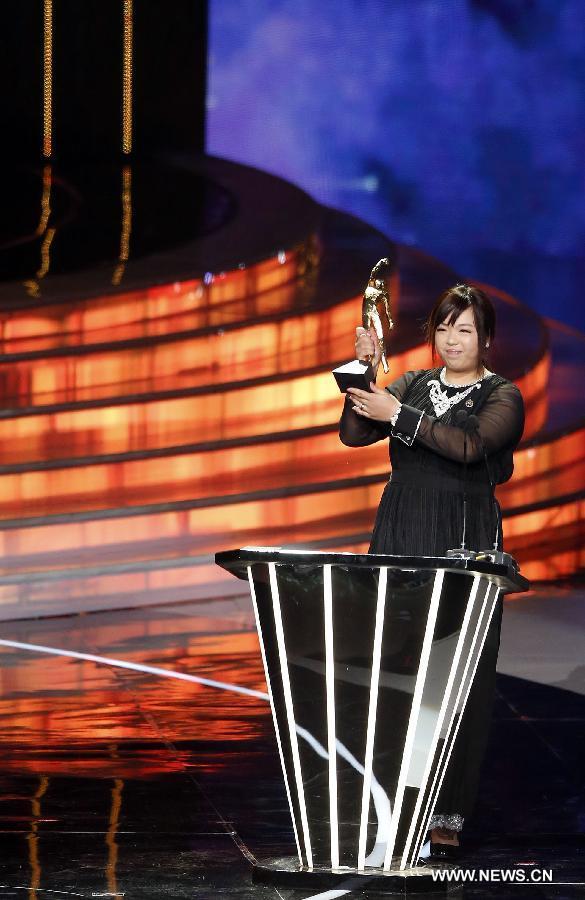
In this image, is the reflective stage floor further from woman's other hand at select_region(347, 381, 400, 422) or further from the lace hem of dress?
woman's other hand at select_region(347, 381, 400, 422)

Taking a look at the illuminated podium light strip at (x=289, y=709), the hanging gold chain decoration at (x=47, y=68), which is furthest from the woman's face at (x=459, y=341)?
the hanging gold chain decoration at (x=47, y=68)

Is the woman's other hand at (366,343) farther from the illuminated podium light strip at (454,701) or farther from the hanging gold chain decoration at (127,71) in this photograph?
the hanging gold chain decoration at (127,71)

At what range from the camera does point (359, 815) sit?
8.48ft

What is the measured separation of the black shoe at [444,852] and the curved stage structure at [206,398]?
318 cm

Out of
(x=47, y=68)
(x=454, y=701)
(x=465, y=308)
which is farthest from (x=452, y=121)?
(x=454, y=701)

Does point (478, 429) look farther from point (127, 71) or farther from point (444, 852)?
point (127, 71)

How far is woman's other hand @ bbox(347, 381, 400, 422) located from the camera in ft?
8.68

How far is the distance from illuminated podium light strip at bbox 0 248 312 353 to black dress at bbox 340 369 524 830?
15.6ft

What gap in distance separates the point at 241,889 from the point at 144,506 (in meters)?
3.83

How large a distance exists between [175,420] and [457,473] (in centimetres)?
437

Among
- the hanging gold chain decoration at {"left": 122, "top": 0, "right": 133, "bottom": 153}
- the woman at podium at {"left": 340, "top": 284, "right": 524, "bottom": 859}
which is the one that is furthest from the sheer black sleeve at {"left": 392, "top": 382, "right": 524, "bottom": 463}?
the hanging gold chain decoration at {"left": 122, "top": 0, "right": 133, "bottom": 153}

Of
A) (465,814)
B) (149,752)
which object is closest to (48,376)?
(149,752)

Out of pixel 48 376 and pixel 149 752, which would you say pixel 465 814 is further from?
pixel 48 376

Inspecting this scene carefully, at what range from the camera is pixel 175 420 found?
7113 millimetres
